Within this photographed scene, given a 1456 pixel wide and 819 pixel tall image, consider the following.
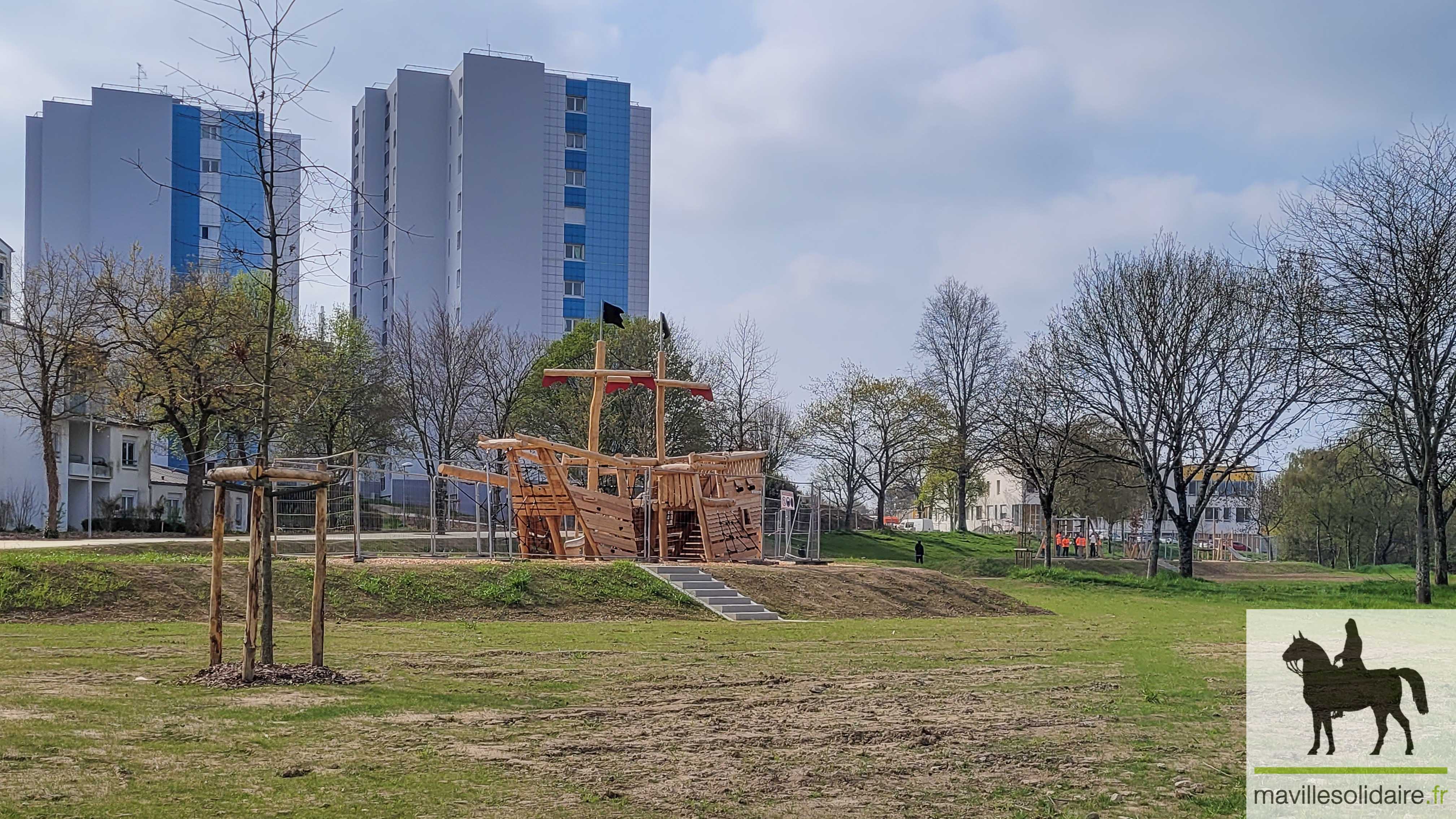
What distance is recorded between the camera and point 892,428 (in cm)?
7081

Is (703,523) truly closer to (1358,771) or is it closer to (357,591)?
(357,591)

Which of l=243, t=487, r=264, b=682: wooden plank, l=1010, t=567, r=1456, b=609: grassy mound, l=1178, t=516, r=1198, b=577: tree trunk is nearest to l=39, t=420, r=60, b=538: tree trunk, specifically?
l=1010, t=567, r=1456, b=609: grassy mound

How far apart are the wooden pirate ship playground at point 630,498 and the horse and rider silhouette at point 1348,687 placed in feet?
67.2

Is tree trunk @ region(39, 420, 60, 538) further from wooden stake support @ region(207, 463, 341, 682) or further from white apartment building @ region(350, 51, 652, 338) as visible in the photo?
white apartment building @ region(350, 51, 652, 338)

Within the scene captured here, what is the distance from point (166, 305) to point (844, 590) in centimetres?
2838

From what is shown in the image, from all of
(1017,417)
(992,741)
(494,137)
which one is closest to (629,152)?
(494,137)

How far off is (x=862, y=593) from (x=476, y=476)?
9444mm

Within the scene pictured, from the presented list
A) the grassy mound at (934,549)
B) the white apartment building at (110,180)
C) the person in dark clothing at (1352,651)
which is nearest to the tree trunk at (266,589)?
the person in dark clothing at (1352,651)

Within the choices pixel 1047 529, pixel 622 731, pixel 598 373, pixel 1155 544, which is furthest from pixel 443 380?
pixel 622 731

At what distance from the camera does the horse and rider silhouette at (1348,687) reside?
7.52 m

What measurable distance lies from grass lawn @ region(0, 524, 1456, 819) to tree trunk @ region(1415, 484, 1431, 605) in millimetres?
19026

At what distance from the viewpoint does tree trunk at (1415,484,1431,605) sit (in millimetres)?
30891

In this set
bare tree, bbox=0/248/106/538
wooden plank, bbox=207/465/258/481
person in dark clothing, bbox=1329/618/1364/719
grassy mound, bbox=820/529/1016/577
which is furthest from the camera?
grassy mound, bbox=820/529/1016/577

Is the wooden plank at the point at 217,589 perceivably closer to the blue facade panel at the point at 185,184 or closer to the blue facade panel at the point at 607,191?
the blue facade panel at the point at 607,191
